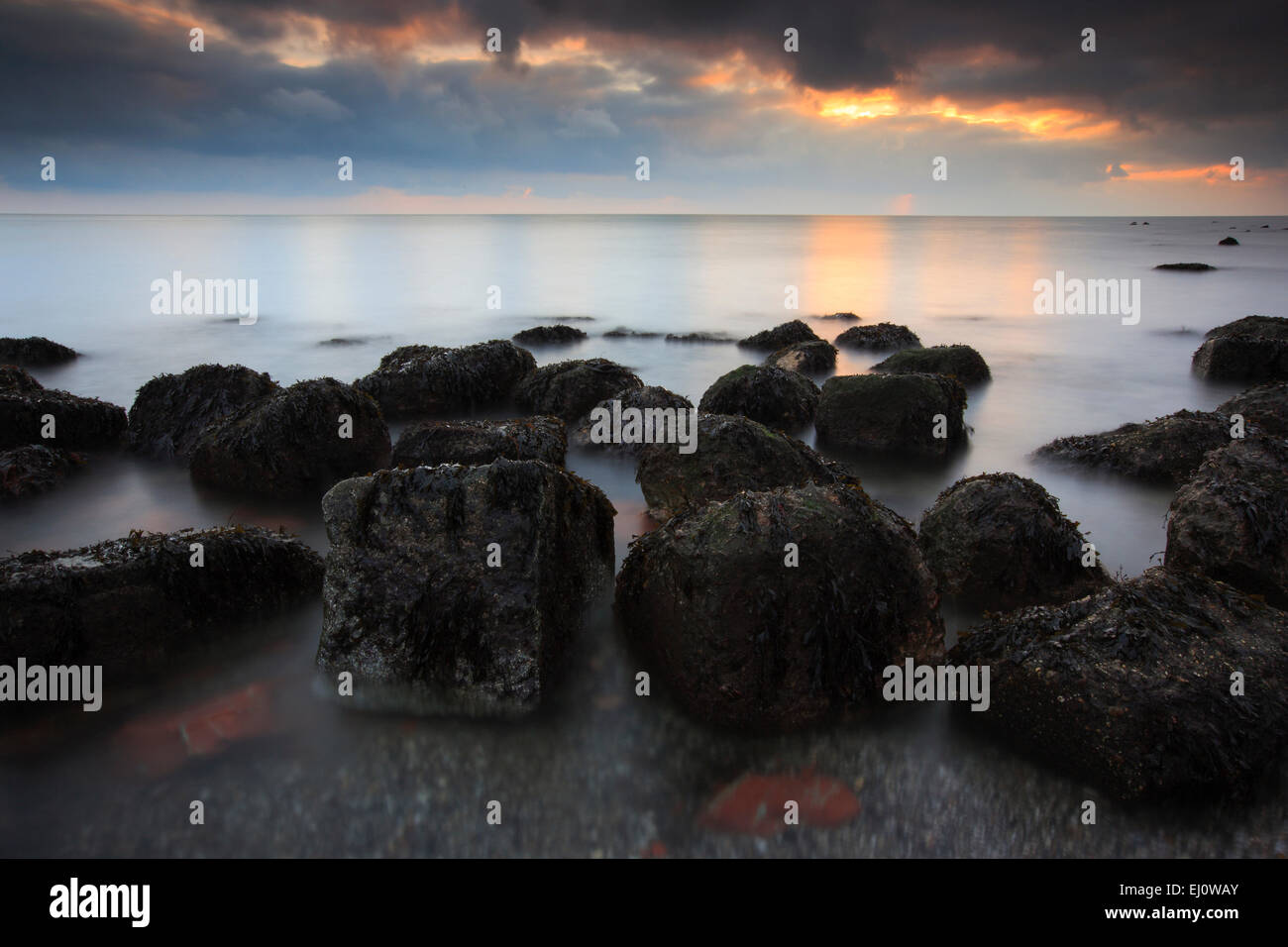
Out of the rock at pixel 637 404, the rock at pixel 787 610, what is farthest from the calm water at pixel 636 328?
the rock at pixel 787 610

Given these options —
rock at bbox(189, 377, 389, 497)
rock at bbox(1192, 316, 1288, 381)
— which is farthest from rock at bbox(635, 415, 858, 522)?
rock at bbox(1192, 316, 1288, 381)

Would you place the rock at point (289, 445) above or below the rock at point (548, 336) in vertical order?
below

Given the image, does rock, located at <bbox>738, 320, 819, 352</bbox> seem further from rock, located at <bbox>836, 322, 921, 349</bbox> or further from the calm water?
rock, located at <bbox>836, 322, 921, 349</bbox>

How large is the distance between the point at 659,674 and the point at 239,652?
2.48 m

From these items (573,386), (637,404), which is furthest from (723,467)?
(573,386)

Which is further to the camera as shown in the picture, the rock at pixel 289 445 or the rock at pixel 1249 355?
the rock at pixel 1249 355

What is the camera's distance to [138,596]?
408cm

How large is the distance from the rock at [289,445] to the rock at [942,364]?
26.1ft

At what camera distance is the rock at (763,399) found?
9047 millimetres

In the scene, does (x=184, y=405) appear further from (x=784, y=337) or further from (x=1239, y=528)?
(x=784, y=337)

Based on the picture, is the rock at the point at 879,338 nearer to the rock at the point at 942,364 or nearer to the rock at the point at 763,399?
the rock at the point at 942,364

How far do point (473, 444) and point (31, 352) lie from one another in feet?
38.6

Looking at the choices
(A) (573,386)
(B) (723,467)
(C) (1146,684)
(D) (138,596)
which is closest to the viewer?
(C) (1146,684)

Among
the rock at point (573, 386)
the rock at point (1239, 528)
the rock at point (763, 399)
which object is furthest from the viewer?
the rock at point (573, 386)
